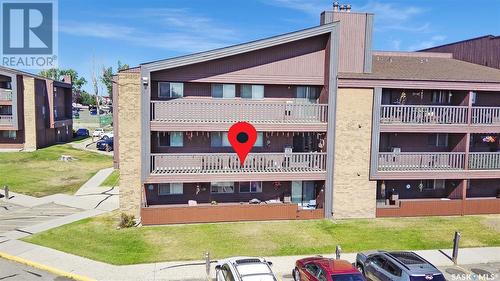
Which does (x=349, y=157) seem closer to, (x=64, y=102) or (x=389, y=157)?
(x=389, y=157)

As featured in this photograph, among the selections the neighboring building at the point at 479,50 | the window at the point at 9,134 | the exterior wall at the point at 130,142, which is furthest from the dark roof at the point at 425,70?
the window at the point at 9,134

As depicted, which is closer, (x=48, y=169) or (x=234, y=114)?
(x=234, y=114)

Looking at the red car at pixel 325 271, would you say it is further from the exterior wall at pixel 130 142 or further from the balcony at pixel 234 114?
the exterior wall at pixel 130 142

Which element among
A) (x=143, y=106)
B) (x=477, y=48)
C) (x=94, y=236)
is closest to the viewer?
(x=94, y=236)

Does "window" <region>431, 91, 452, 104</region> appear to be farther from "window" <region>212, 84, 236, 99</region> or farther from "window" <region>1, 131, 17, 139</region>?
"window" <region>1, 131, 17, 139</region>

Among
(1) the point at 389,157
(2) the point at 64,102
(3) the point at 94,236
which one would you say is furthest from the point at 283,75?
(2) the point at 64,102

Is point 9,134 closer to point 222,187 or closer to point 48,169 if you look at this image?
point 48,169

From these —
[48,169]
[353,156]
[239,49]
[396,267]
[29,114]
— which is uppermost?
[239,49]

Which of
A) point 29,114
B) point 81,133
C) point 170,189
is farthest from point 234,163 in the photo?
point 81,133
